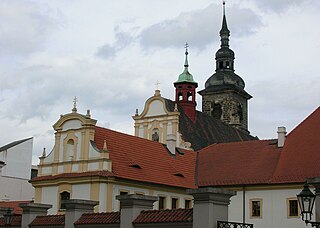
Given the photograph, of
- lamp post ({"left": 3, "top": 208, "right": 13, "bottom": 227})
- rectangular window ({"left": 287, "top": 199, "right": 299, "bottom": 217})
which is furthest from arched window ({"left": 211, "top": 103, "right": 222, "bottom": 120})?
lamp post ({"left": 3, "top": 208, "right": 13, "bottom": 227})

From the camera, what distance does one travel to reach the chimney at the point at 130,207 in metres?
19.1

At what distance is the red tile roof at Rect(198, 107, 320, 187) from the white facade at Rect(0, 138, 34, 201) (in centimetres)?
1829

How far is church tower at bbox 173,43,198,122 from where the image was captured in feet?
186

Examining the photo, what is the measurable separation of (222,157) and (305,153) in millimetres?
7201

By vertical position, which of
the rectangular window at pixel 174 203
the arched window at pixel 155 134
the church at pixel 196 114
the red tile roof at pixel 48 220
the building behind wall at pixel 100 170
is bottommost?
the red tile roof at pixel 48 220

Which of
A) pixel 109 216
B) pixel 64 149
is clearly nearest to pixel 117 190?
pixel 64 149

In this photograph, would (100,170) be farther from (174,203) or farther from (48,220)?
(48,220)

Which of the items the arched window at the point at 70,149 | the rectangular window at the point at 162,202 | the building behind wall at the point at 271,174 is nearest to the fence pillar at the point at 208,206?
the building behind wall at the point at 271,174

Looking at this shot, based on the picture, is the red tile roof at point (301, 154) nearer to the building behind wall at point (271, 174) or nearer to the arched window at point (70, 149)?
the building behind wall at point (271, 174)

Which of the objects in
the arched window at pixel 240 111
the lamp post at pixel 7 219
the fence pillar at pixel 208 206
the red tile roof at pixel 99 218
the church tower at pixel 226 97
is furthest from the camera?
the arched window at pixel 240 111

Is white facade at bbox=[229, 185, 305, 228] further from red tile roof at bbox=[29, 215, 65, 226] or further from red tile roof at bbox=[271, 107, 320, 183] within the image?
red tile roof at bbox=[29, 215, 65, 226]

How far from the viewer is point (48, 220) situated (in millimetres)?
21969

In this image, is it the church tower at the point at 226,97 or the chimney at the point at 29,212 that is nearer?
the chimney at the point at 29,212

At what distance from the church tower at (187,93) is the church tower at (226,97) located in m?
13.6
